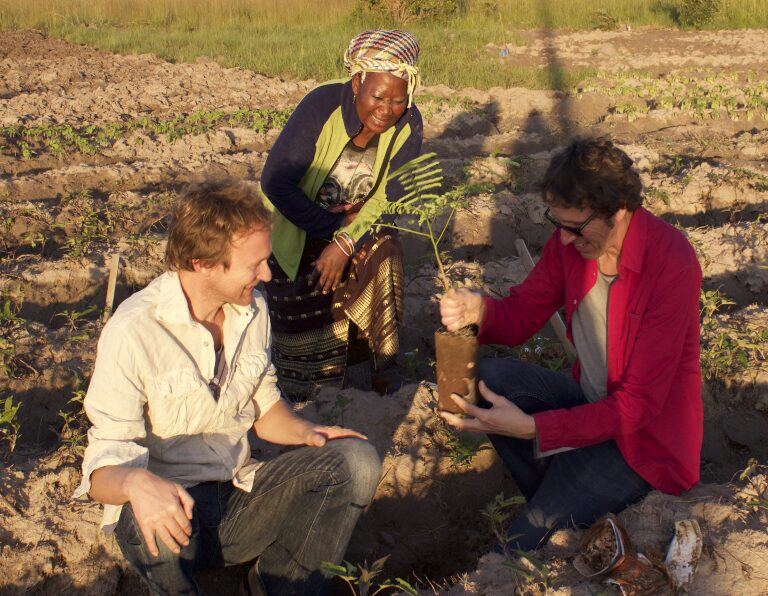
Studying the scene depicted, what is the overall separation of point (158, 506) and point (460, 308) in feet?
4.16

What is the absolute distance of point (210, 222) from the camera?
7.77ft

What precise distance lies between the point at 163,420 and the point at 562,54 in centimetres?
1263

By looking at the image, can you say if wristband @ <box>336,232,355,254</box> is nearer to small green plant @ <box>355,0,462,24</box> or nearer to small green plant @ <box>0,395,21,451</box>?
small green plant @ <box>0,395,21,451</box>

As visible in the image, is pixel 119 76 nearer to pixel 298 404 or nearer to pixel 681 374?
pixel 298 404

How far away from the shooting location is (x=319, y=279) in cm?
399

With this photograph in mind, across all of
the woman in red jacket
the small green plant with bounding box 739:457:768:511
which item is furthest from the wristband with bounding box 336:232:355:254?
the small green plant with bounding box 739:457:768:511

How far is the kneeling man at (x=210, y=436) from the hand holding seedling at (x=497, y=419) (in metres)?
0.39

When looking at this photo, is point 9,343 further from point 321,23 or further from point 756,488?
point 321,23

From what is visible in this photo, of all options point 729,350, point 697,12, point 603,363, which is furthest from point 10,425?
point 697,12

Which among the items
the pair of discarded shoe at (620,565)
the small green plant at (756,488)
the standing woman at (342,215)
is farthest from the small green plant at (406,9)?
the pair of discarded shoe at (620,565)

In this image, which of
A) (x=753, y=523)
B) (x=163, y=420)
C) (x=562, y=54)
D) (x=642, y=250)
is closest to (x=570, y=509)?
(x=753, y=523)

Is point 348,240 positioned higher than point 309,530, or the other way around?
point 348,240

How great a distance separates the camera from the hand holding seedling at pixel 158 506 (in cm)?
219

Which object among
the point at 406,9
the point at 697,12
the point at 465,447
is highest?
the point at 406,9
